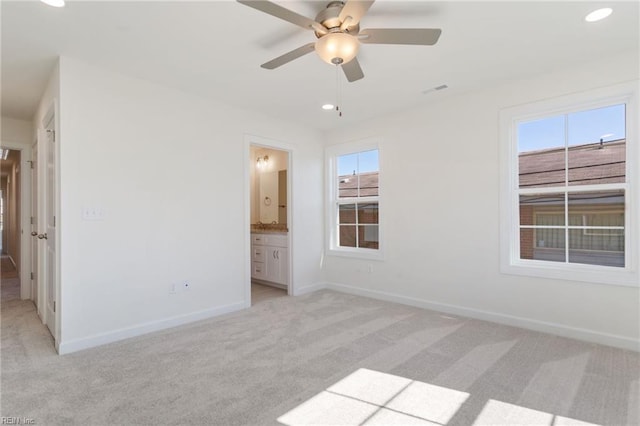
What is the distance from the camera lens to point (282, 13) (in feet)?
5.77

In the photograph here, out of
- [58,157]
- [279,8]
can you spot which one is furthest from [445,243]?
[58,157]

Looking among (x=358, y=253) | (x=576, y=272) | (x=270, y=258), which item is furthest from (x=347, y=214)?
(x=576, y=272)

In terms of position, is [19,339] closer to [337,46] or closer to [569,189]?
[337,46]

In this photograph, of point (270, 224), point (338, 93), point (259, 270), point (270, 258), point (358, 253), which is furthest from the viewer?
point (270, 224)

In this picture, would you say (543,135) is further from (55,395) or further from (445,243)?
(55,395)

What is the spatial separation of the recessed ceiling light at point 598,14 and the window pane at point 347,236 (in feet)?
11.1

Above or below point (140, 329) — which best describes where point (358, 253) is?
above

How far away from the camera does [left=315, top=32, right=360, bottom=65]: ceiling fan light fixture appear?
6.39 ft

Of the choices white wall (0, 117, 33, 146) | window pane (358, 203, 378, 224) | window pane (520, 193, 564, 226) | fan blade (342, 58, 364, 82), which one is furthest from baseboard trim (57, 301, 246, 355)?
window pane (520, 193, 564, 226)

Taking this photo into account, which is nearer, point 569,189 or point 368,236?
point 569,189

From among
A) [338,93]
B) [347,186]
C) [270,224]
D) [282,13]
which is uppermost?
[338,93]

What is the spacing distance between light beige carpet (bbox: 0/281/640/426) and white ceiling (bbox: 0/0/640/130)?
252cm

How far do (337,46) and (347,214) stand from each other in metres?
3.24

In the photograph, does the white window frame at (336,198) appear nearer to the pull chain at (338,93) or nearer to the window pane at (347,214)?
the window pane at (347,214)
